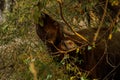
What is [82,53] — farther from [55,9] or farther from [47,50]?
[55,9]

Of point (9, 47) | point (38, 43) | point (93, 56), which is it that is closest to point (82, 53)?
point (93, 56)

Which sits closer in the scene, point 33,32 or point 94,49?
point 94,49

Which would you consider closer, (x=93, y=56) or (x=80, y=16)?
(x=93, y=56)

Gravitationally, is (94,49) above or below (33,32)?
below

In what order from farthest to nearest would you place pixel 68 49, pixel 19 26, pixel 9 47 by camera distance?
pixel 9 47 → pixel 19 26 → pixel 68 49

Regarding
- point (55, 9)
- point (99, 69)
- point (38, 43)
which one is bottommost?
point (99, 69)

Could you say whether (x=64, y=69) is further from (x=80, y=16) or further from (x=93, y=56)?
(x=80, y=16)

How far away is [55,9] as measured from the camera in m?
6.32

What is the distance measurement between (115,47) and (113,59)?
197 mm

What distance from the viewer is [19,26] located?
6203 mm

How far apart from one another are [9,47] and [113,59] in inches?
102

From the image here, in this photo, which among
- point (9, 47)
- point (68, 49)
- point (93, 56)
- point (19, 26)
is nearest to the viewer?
point (68, 49)

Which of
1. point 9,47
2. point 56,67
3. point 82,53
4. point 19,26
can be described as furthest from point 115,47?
point 9,47

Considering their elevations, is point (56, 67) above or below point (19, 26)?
below
